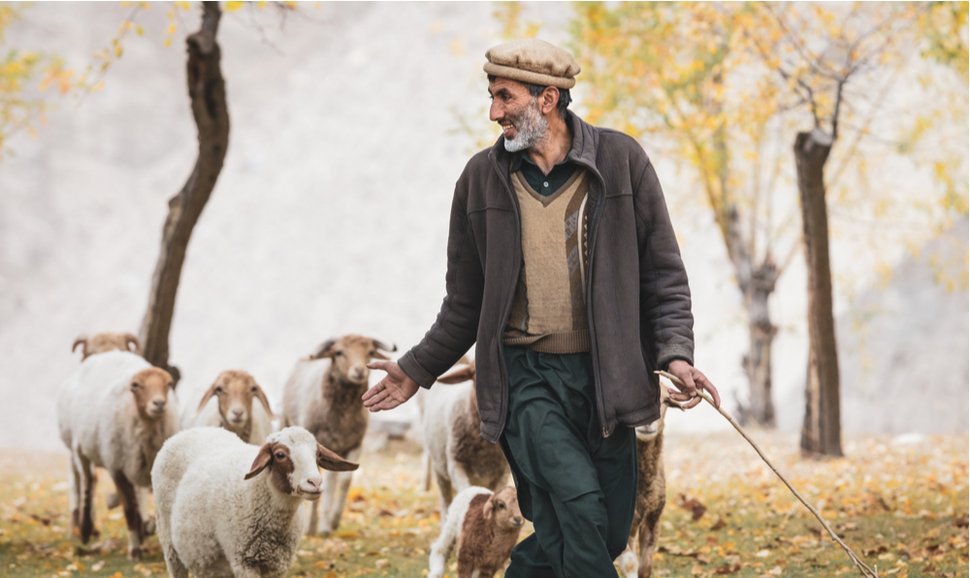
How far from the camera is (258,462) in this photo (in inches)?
172

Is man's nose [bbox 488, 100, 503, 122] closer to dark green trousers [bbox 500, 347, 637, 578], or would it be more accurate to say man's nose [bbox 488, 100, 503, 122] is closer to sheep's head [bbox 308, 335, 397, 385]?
dark green trousers [bbox 500, 347, 637, 578]

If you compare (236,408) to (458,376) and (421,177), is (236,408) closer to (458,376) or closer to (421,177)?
(458,376)

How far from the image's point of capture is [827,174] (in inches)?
642

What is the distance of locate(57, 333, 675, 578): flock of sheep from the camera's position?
4562 millimetres

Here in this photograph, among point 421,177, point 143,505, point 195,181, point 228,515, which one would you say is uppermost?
point 421,177

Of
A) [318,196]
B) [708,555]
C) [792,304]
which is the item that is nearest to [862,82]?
[792,304]

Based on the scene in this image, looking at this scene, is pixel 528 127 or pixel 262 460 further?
pixel 262 460

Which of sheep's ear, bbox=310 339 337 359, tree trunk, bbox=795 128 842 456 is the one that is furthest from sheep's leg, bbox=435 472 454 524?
tree trunk, bbox=795 128 842 456

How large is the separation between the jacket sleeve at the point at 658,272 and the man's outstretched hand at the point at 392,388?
1053 mm

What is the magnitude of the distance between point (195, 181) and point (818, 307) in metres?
7.48

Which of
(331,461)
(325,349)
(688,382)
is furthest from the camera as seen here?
(325,349)

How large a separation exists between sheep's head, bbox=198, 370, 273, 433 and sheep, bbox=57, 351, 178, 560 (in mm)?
528

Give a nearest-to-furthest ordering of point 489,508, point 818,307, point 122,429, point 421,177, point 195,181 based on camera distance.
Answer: point 489,508
point 122,429
point 195,181
point 818,307
point 421,177

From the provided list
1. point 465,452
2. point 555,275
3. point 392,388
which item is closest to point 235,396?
point 465,452
